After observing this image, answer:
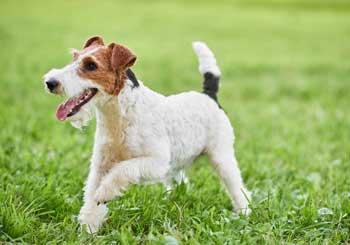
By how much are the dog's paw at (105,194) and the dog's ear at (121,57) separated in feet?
2.64

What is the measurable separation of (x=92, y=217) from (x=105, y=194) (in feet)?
0.81

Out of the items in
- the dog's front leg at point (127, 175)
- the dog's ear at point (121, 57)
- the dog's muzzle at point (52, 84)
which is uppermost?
the dog's ear at point (121, 57)

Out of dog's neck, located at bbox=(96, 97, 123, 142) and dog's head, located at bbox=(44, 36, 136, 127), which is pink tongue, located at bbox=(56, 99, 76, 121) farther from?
dog's neck, located at bbox=(96, 97, 123, 142)

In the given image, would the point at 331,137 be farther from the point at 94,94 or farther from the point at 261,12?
the point at 261,12

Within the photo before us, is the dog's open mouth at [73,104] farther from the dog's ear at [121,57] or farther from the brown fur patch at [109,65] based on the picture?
the dog's ear at [121,57]

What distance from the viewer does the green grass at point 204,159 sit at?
4215mm

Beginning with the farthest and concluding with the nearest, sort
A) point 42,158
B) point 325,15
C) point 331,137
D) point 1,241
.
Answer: point 325,15 → point 331,137 → point 42,158 → point 1,241

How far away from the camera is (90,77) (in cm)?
401

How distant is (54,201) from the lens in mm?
4484

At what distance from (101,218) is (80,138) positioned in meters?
3.58

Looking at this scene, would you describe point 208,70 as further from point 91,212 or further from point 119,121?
point 91,212

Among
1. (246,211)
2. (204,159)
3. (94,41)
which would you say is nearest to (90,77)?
(94,41)

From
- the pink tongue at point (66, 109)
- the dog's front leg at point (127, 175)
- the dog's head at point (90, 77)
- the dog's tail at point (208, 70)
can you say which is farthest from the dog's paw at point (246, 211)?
the pink tongue at point (66, 109)

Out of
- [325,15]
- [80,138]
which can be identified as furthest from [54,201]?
[325,15]
